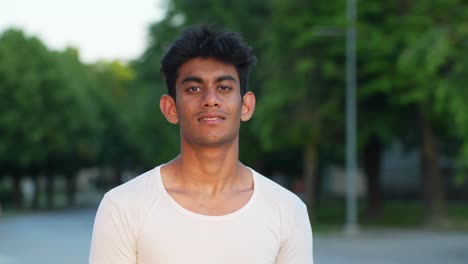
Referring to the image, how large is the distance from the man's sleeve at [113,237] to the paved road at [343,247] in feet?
58.3

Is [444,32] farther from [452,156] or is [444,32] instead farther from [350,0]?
[452,156]

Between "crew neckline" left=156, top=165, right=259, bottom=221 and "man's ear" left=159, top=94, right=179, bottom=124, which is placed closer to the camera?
"crew neckline" left=156, top=165, right=259, bottom=221

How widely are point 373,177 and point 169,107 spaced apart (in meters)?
36.9

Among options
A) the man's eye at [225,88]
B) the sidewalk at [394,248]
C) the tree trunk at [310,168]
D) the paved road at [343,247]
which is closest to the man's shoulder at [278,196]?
the man's eye at [225,88]

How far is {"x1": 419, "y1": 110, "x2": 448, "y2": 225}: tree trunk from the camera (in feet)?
112

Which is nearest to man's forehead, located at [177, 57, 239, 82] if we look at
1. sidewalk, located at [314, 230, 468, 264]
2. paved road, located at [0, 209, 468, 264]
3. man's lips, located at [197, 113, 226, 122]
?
man's lips, located at [197, 113, 226, 122]

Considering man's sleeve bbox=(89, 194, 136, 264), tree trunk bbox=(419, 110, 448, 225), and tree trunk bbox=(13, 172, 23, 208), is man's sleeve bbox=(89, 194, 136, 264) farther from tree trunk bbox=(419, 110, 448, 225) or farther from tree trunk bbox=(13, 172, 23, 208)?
tree trunk bbox=(13, 172, 23, 208)

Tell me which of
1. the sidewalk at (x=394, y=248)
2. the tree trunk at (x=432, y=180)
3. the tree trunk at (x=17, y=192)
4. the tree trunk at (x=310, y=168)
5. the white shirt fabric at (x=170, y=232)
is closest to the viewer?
the white shirt fabric at (x=170, y=232)

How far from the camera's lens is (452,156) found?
38.4m

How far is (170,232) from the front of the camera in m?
2.71

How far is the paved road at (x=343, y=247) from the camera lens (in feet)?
70.9

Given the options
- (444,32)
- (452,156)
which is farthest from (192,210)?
(452,156)

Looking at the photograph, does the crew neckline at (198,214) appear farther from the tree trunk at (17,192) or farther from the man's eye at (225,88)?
the tree trunk at (17,192)

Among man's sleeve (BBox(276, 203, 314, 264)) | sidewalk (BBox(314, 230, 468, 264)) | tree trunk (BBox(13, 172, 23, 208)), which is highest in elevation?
tree trunk (BBox(13, 172, 23, 208))
